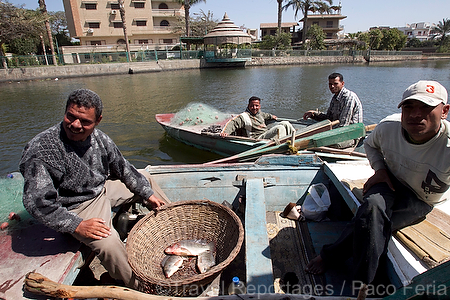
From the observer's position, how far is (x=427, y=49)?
46.9m

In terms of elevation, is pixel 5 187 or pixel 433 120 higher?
pixel 433 120

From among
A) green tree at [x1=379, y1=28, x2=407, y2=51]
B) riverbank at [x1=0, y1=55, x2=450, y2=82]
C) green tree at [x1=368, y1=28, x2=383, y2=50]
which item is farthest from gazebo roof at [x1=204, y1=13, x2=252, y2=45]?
green tree at [x1=379, y1=28, x2=407, y2=51]

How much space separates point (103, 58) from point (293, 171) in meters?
28.8

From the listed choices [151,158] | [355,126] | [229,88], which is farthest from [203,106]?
[229,88]

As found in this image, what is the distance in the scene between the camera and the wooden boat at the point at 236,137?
4.27m

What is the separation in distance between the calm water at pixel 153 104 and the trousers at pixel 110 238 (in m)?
4.61

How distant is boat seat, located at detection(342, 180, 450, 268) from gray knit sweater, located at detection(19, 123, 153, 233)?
2.41 m

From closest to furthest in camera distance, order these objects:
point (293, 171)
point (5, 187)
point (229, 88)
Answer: point (5, 187), point (293, 171), point (229, 88)

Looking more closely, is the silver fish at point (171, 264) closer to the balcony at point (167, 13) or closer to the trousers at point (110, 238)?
the trousers at point (110, 238)

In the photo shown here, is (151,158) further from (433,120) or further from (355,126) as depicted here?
(433,120)

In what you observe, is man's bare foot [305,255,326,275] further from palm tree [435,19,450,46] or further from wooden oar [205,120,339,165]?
palm tree [435,19,450,46]

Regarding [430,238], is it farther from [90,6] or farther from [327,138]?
[90,6]

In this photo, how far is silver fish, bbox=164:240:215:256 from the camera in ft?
8.55

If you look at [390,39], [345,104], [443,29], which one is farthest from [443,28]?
[345,104]
